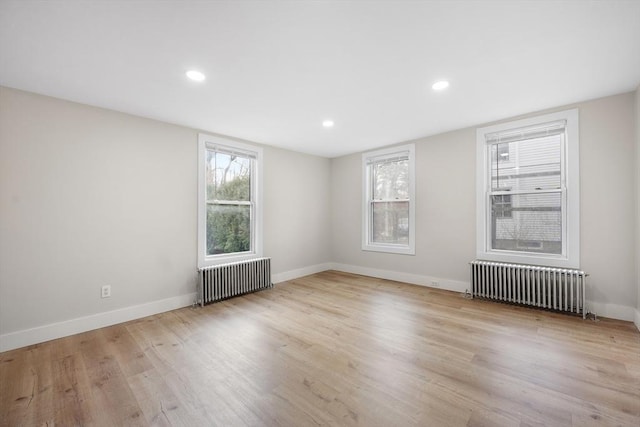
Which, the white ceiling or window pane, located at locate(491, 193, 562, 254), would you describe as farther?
window pane, located at locate(491, 193, 562, 254)

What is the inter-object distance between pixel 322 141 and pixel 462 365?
374 cm

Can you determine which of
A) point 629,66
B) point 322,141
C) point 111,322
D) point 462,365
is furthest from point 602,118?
point 111,322

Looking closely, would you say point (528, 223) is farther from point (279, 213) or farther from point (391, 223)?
point (279, 213)

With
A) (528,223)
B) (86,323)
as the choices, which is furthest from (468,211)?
(86,323)

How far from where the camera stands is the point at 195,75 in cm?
246

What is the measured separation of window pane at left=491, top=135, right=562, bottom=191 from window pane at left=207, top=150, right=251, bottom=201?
3.91 m

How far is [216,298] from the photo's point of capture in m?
3.86

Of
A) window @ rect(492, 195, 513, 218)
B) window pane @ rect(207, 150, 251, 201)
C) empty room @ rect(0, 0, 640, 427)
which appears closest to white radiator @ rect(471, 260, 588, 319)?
empty room @ rect(0, 0, 640, 427)

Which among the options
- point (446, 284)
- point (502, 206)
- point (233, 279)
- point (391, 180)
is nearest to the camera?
point (502, 206)

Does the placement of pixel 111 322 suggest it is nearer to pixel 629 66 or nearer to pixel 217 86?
pixel 217 86

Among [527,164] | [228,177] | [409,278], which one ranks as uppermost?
[527,164]

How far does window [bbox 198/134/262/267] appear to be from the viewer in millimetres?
3977

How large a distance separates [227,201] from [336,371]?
309cm

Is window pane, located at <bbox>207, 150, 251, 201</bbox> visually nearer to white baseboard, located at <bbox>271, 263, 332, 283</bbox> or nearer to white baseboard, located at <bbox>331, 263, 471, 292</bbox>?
white baseboard, located at <bbox>271, 263, 332, 283</bbox>
